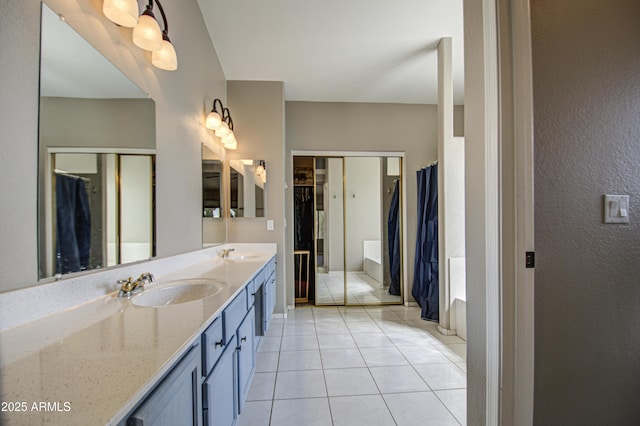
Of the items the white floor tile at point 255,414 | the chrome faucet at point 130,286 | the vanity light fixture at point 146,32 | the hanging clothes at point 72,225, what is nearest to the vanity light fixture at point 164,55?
the vanity light fixture at point 146,32

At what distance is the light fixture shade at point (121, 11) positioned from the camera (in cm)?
104

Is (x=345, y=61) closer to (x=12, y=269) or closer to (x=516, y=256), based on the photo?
(x=516, y=256)

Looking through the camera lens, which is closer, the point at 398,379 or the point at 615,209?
the point at 615,209

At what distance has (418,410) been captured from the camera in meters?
1.58

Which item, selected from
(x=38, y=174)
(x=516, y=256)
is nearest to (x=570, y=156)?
(x=516, y=256)

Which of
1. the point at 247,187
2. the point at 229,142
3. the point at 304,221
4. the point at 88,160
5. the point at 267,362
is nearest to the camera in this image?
the point at 88,160

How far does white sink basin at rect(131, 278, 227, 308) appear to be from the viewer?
117 centimetres

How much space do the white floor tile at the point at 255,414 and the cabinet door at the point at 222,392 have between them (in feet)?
1.01

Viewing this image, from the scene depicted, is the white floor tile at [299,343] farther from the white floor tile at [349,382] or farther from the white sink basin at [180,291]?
the white sink basin at [180,291]

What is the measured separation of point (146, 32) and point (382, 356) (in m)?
2.68

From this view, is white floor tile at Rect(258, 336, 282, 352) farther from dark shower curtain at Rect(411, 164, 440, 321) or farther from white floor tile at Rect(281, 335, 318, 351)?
dark shower curtain at Rect(411, 164, 440, 321)

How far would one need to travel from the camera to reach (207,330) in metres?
0.89

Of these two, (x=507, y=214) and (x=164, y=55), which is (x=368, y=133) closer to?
(x=164, y=55)

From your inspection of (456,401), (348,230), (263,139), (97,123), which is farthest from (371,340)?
(97,123)
